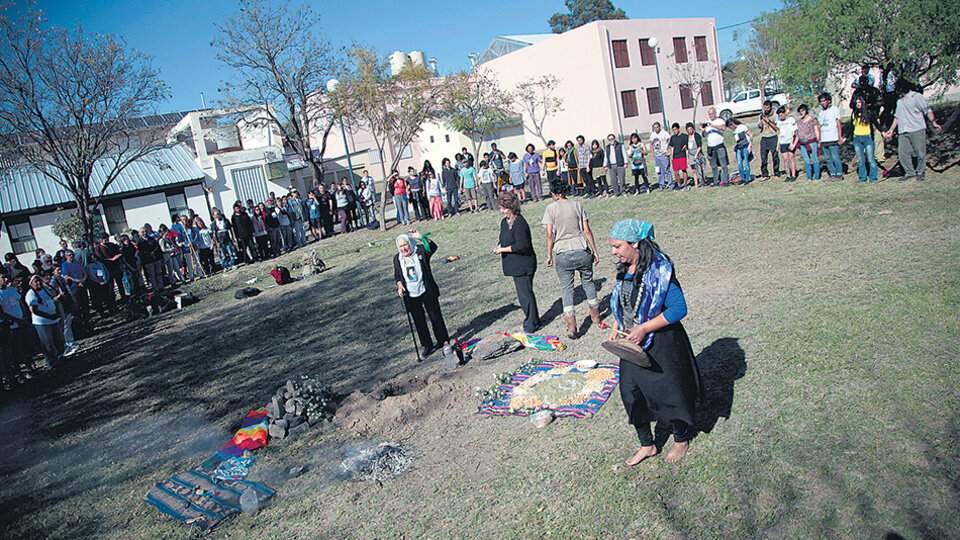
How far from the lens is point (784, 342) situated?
5.65 m

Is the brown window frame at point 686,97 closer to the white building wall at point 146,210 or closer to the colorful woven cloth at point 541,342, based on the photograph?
the white building wall at point 146,210

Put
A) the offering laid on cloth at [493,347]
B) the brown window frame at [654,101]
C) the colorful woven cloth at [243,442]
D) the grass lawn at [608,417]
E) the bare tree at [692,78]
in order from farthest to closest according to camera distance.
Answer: the bare tree at [692,78] < the brown window frame at [654,101] < the offering laid on cloth at [493,347] < the colorful woven cloth at [243,442] < the grass lawn at [608,417]

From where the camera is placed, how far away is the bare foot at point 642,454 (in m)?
4.30

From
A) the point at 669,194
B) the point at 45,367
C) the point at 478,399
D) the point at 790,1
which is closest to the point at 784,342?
the point at 478,399

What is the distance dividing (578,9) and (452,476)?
8389 cm

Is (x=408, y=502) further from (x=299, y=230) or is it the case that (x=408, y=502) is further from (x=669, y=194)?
(x=299, y=230)

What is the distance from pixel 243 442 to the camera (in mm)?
5918

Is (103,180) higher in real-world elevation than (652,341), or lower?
higher

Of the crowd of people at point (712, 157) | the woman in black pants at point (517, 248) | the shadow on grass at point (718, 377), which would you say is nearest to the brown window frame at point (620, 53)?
the crowd of people at point (712, 157)

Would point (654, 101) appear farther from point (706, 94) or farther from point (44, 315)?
point (44, 315)

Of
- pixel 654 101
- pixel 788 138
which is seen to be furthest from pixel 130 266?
pixel 654 101

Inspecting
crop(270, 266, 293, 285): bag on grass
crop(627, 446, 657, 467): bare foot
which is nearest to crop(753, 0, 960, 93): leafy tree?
crop(627, 446, 657, 467): bare foot

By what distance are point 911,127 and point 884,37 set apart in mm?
2986

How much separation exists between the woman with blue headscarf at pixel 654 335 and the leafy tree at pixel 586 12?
80.3 meters
